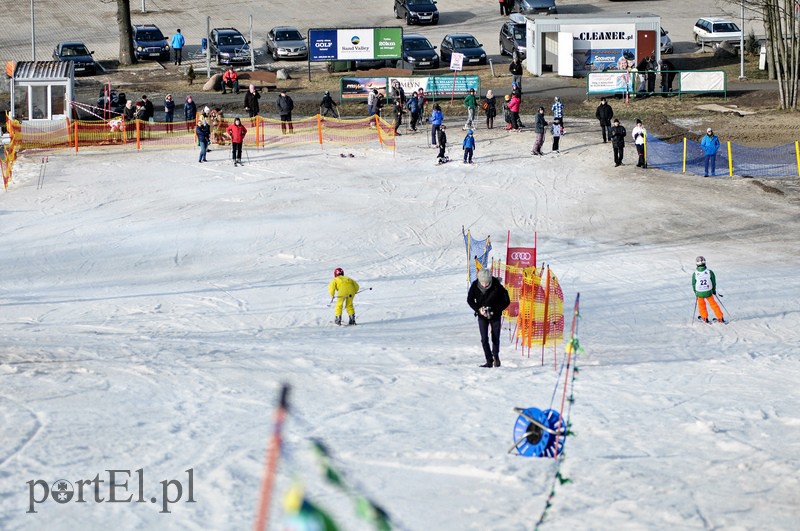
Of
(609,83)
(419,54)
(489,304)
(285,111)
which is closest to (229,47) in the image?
(419,54)

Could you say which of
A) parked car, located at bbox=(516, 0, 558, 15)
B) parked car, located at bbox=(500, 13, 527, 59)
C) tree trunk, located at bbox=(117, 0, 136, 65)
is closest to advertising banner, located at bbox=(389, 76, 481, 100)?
parked car, located at bbox=(500, 13, 527, 59)

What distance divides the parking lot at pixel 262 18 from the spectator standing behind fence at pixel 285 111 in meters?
14.9

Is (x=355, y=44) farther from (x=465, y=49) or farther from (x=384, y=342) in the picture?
(x=384, y=342)

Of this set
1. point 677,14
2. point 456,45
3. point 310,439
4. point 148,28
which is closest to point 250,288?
point 310,439

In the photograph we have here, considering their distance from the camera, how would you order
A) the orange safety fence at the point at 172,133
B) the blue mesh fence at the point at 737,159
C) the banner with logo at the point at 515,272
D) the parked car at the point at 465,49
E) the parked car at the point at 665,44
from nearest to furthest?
the banner with logo at the point at 515,272
the blue mesh fence at the point at 737,159
the orange safety fence at the point at 172,133
the parked car at the point at 465,49
the parked car at the point at 665,44

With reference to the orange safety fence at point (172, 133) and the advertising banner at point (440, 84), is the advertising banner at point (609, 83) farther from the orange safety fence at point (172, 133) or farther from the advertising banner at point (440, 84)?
the orange safety fence at point (172, 133)

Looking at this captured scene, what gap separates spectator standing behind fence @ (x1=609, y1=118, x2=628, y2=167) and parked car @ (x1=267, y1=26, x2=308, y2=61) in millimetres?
18777

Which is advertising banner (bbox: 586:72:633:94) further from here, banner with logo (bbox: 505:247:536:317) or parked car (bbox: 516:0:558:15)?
banner with logo (bbox: 505:247:536:317)

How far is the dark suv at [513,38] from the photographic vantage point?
43.3 m

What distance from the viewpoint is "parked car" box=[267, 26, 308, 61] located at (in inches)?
1743

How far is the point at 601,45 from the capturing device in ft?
130

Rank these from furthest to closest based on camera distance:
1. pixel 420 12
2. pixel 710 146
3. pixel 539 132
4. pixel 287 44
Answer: pixel 420 12, pixel 287 44, pixel 539 132, pixel 710 146

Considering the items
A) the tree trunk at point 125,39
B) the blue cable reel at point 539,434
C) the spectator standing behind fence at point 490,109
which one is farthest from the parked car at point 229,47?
the blue cable reel at point 539,434

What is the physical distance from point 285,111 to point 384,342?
55.2ft
